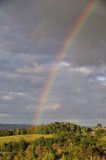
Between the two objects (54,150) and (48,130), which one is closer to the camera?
(54,150)

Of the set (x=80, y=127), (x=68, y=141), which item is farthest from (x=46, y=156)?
(x=80, y=127)

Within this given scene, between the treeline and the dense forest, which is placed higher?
the treeline

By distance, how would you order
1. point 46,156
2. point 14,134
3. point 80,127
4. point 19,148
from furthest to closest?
point 80,127
point 14,134
point 19,148
point 46,156

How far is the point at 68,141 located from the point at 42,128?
22794 millimetres

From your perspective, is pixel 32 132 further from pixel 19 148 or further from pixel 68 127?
pixel 19 148

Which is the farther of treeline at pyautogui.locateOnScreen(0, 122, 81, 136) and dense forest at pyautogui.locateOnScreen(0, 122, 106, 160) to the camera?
treeline at pyautogui.locateOnScreen(0, 122, 81, 136)

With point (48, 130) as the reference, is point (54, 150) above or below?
below

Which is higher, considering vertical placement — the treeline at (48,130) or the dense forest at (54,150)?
the treeline at (48,130)

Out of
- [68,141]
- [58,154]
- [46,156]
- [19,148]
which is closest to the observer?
[46,156]

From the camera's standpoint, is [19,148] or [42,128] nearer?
[19,148]

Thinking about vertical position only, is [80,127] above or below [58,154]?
above

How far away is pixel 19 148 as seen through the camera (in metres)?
61.4

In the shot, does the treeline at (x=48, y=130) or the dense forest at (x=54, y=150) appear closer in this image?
the dense forest at (x=54, y=150)

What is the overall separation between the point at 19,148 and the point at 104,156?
1388cm
